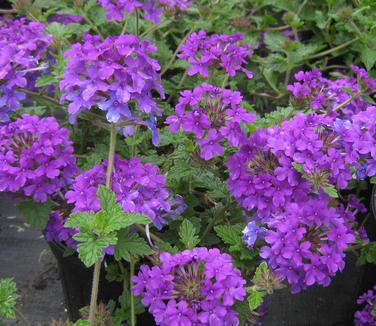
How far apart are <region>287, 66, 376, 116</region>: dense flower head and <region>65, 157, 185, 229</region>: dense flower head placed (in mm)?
532

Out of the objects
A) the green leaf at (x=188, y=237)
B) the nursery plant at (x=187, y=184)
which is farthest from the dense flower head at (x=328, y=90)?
the green leaf at (x=188, y=237)

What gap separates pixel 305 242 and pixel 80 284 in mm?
868

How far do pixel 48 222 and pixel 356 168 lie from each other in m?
0.86

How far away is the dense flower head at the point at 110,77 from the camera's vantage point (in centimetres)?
138

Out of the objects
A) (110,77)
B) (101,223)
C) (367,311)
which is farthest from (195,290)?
(367,311)

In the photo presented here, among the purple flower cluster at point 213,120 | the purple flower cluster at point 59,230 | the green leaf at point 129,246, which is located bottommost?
the purple flower cluster at point 59,230

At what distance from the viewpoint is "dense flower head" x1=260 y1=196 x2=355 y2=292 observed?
1.36m


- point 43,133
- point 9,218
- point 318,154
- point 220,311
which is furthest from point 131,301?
point 9,218

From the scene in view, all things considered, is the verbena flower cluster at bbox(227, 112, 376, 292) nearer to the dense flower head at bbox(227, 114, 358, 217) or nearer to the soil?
the dense flower head at bbox(227, 114, 358, 217)

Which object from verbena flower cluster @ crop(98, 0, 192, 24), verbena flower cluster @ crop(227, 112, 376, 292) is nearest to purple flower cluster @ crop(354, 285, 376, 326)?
verbena flower cluster @ crop(227, 112, 376, 292)

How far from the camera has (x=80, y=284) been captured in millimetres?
1956

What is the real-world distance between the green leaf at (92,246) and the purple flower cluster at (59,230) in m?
0.42

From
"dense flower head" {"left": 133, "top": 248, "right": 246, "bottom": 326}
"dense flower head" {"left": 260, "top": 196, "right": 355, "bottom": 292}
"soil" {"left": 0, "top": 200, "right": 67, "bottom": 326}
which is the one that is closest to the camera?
"dense flower head" {"left": 133, "top": 248, "right": 246, "bottom": 326}

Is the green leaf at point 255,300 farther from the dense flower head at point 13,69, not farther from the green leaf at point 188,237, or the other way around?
the dense flower head at point 13,69
